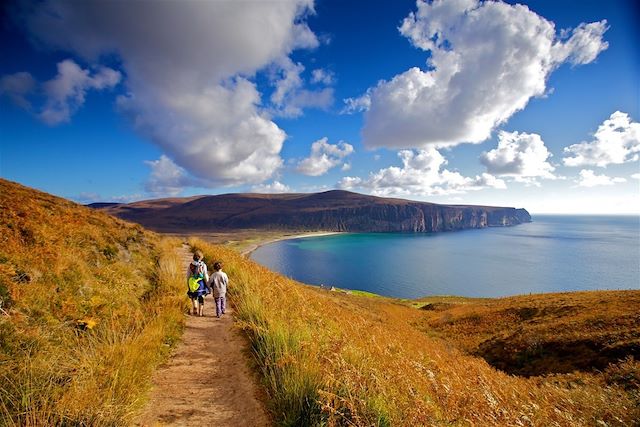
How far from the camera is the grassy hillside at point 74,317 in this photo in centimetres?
364

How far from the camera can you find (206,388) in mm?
5176

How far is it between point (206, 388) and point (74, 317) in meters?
3.77

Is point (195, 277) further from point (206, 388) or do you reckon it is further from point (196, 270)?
point (206, 388)

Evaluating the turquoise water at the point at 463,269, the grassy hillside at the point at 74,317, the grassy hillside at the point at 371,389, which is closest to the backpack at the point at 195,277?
the grassy hillside at the point at 74,317

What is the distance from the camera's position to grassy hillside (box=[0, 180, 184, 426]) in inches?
143

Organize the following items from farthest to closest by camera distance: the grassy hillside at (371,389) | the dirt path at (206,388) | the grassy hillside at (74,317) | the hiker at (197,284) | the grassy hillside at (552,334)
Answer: the grassy hillside at (552,334), the hiker at (197,284), the dirt path at (206,388), the grassy hillside at (74,317), the grassy hillside at (371,389)

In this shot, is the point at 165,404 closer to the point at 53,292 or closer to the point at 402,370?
the point at 402,370

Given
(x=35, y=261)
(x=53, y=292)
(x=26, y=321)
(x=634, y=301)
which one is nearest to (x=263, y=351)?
(x=26, y=321)

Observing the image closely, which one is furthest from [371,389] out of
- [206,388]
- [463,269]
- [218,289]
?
[463,269]

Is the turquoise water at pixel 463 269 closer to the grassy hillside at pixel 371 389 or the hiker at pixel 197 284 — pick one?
the hiker at pixel 197 284

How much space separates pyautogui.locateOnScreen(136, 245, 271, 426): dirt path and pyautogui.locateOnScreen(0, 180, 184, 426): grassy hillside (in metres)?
0.36

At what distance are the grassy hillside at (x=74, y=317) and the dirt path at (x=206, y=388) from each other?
36 centimetres

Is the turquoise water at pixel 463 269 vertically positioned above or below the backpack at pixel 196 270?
below

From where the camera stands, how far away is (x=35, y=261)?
7.54 metres
